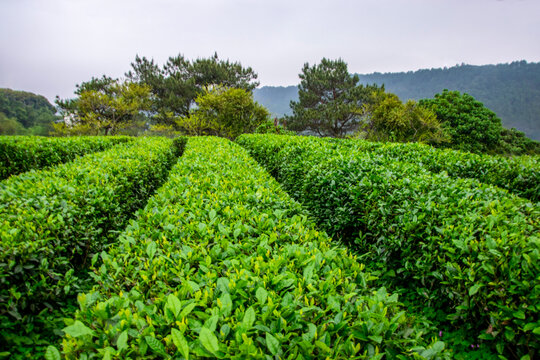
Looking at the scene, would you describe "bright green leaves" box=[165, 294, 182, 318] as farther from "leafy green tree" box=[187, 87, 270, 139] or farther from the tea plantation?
"leafy green tree" box=[187, 87, 270, 139]

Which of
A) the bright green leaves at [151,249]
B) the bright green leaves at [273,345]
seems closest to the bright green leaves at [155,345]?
the bright green leaves at [273,345]

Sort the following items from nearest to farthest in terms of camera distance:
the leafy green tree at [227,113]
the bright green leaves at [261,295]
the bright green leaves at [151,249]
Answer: the bright green leaves at [261,295] → the bright green leaves at [151,249] → the leafy green tree at [227,113]

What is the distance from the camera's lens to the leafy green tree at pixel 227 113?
73.4ft

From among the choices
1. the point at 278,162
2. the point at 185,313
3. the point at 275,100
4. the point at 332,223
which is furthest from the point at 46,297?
the point at 275,100

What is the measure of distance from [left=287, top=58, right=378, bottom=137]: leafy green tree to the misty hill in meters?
55.9

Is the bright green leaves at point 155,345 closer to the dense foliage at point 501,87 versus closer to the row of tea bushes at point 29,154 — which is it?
the row of tea bushes at point 29,154

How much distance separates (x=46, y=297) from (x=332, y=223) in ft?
14.1

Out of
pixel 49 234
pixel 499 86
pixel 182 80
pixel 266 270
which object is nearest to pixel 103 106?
pixel 182 80

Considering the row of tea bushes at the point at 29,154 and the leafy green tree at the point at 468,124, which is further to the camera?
the leafy green tree at the point at 468,124

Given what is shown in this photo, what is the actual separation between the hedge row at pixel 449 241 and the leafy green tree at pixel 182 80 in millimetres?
27628

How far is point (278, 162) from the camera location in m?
7.91

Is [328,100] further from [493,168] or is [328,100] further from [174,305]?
[174,305]

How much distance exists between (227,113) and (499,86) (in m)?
128

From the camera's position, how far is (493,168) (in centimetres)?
558
